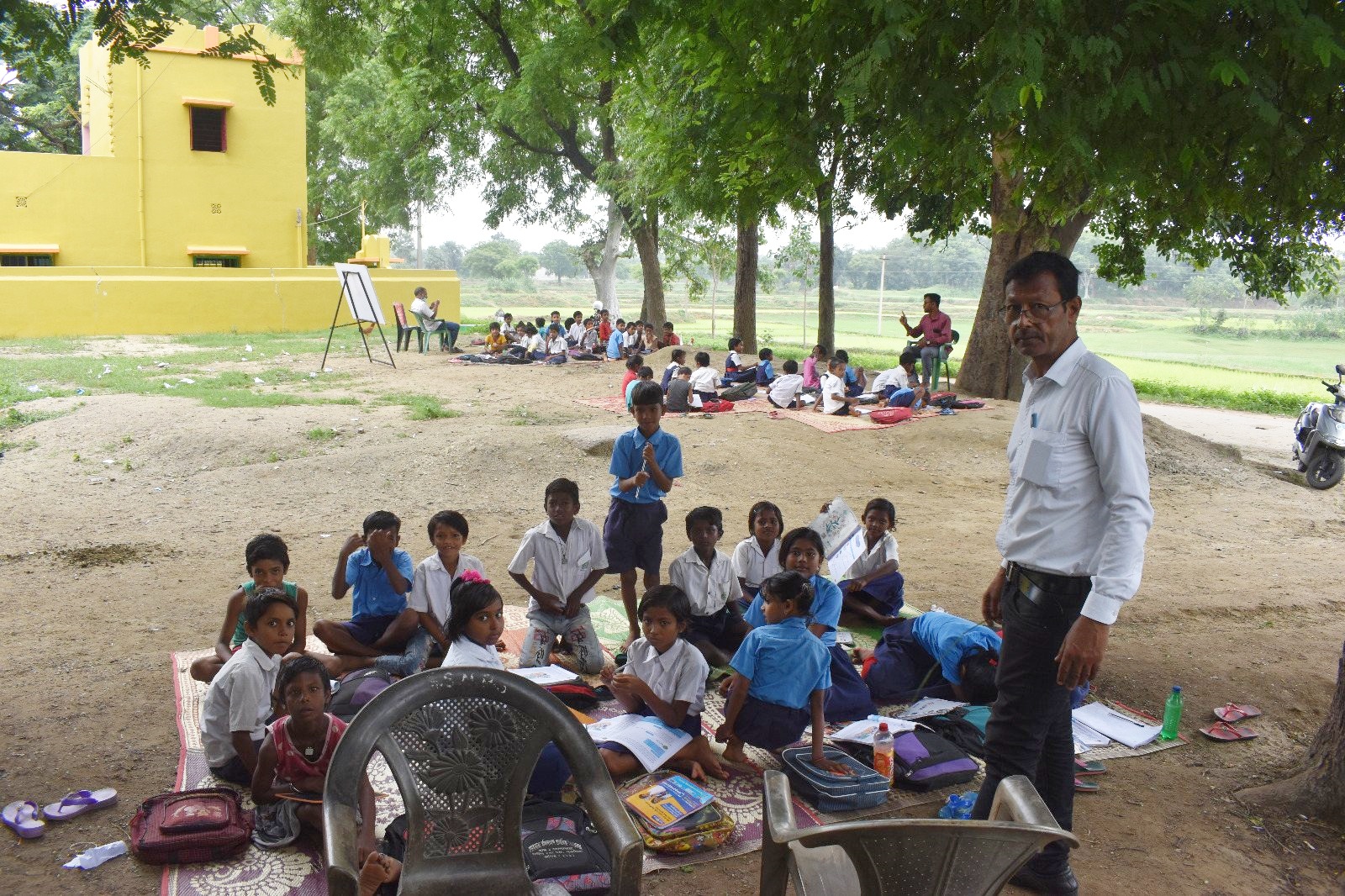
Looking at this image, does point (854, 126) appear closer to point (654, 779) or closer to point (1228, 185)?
point (1228, 185)

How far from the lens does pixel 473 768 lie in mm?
2625

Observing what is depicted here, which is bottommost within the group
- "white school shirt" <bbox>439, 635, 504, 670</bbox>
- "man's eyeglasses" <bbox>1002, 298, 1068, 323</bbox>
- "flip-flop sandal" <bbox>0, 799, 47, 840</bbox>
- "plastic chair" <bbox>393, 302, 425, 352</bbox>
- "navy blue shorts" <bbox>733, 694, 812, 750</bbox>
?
"flip-flop sandal" <bbox>0, 799, 47, 840</bbox>

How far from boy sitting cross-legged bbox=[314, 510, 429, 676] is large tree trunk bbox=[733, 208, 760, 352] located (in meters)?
14.1

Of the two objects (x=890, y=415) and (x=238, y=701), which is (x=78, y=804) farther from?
(x=890, y=415)

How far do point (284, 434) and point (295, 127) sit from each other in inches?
675

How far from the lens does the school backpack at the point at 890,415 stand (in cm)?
1259

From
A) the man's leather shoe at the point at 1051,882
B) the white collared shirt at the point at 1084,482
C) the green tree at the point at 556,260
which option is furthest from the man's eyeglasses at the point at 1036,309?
the green tree at the point at 556,260

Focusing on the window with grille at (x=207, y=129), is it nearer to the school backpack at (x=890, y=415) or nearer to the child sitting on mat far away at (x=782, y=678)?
the school backpack at (x=890, y=415)

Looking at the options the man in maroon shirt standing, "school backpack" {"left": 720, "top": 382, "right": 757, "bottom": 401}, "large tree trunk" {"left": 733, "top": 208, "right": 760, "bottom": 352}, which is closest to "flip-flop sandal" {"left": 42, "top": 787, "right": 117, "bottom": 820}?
"school backpack" {"left": 720, "top": 382, "right": 757, "bottom": 401}

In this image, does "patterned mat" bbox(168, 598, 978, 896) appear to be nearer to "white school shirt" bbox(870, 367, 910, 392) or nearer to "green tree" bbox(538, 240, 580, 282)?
"white school shirt" bbox(870, 367, 910, 392)

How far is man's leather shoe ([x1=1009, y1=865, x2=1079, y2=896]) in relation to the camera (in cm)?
331

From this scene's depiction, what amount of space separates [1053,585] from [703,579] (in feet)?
8.19

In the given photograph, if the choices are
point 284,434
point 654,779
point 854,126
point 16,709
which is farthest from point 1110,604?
point 284,434

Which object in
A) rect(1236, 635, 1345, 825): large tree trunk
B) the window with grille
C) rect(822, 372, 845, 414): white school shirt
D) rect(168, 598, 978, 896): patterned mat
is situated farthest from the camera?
the window with grille
